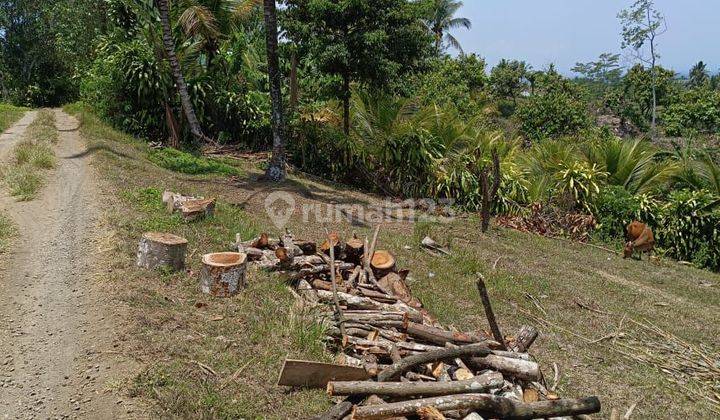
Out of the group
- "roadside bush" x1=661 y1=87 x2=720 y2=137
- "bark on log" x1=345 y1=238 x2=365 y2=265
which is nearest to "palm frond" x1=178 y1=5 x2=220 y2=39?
"bark on log" x1=345 y1=238 x2=365 y2=265

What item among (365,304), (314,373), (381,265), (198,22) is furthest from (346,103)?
(314,373)

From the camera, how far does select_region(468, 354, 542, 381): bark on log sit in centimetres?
407

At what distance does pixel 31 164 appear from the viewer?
9.00m

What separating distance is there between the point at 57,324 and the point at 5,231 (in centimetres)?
249

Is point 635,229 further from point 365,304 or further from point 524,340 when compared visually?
point 365,304

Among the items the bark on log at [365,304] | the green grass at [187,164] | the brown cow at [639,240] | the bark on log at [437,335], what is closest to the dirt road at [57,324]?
the bark on log at [365,304]

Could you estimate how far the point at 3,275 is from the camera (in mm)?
4805

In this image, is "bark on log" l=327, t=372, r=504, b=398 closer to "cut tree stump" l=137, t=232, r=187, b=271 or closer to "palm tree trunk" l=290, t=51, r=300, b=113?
"cut tree stump" l=137, t=232, r=187, b=271

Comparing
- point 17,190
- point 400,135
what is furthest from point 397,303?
point 400,135

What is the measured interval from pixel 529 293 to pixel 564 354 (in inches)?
64.5

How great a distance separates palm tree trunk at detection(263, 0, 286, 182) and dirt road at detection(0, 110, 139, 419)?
177 inches

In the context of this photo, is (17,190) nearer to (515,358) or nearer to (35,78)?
(515,358)

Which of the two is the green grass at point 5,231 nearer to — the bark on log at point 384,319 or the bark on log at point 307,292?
the bark on log at point 307,292

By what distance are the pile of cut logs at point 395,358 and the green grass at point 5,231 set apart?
97.4 inches
